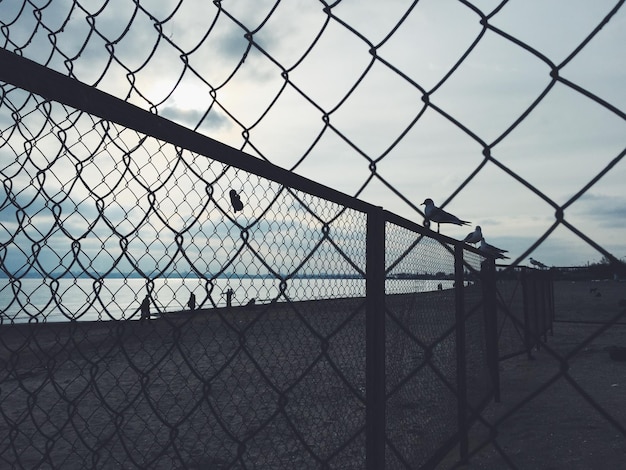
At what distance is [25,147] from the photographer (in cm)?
243

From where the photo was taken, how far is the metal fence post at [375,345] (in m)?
2.05

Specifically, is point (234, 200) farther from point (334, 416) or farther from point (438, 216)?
point (334, 416)

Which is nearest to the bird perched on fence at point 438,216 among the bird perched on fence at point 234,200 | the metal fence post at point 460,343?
the bird perched on fence at point 234,200

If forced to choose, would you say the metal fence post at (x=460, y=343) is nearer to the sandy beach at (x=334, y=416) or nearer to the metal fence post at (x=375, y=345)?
the sandy beach at (x=334, y=416)

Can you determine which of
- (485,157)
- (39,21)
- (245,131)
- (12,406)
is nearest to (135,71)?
(245,131)

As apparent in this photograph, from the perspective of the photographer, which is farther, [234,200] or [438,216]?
[234,200]

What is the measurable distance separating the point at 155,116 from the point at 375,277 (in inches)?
40.0

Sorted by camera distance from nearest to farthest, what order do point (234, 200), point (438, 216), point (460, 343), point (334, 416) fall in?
point (438, 216) < point (234, 200) < point (460, 343) < point (334, 416)

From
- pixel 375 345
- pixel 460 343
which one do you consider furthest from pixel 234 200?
pixel 460 343

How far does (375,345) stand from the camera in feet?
6.88

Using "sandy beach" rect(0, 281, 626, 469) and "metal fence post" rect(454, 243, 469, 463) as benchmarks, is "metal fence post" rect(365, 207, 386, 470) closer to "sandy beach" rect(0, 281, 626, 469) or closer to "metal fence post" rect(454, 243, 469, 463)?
"sandy beach" rect(0, 281, 626, 469)

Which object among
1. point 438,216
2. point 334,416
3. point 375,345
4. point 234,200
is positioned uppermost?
point 234,200

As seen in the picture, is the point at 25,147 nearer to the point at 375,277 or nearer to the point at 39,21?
the point at 39,21

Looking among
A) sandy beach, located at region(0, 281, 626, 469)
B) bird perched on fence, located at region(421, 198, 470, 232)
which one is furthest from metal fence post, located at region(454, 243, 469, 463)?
bird perched on fence, located at region(421, 198, 470, 232)
